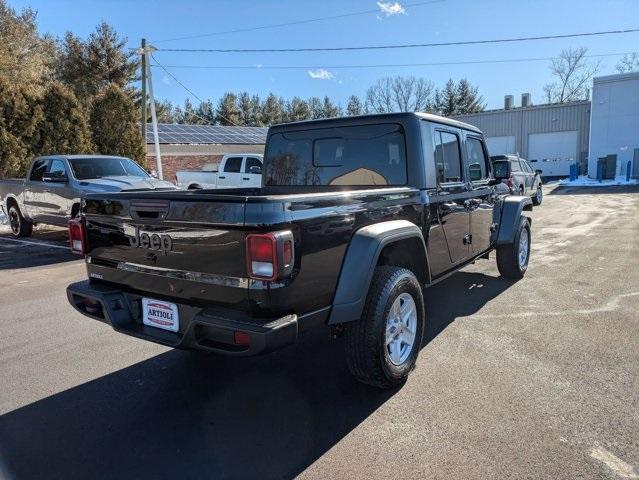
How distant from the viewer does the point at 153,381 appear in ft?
12.5

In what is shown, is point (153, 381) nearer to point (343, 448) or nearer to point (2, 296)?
point (343, 448)

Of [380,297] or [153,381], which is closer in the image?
[380,297]

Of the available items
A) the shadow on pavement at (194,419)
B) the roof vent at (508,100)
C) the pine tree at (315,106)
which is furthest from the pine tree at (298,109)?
the shadow on pavement at (194,419)

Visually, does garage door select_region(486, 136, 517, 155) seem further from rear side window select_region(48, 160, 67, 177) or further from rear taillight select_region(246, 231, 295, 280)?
rear taillight select_region(246, 231, 295, 280)

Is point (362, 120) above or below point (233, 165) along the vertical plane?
above

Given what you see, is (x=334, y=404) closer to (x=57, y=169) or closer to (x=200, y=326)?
(x=200, y=326)

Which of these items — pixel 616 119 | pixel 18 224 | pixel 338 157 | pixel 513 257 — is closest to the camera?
pixel 338 157

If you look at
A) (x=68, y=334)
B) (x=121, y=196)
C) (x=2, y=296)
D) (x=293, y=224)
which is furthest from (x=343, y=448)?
(x=2, y=296)

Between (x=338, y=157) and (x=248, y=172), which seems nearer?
(x=338, y=157)

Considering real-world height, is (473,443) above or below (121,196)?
below

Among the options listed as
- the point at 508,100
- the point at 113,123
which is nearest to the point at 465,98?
the point at 508,100

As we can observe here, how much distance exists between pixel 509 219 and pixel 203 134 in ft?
94.3

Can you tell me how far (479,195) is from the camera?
5.36 m

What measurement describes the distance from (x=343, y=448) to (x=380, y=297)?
100 centimetres
